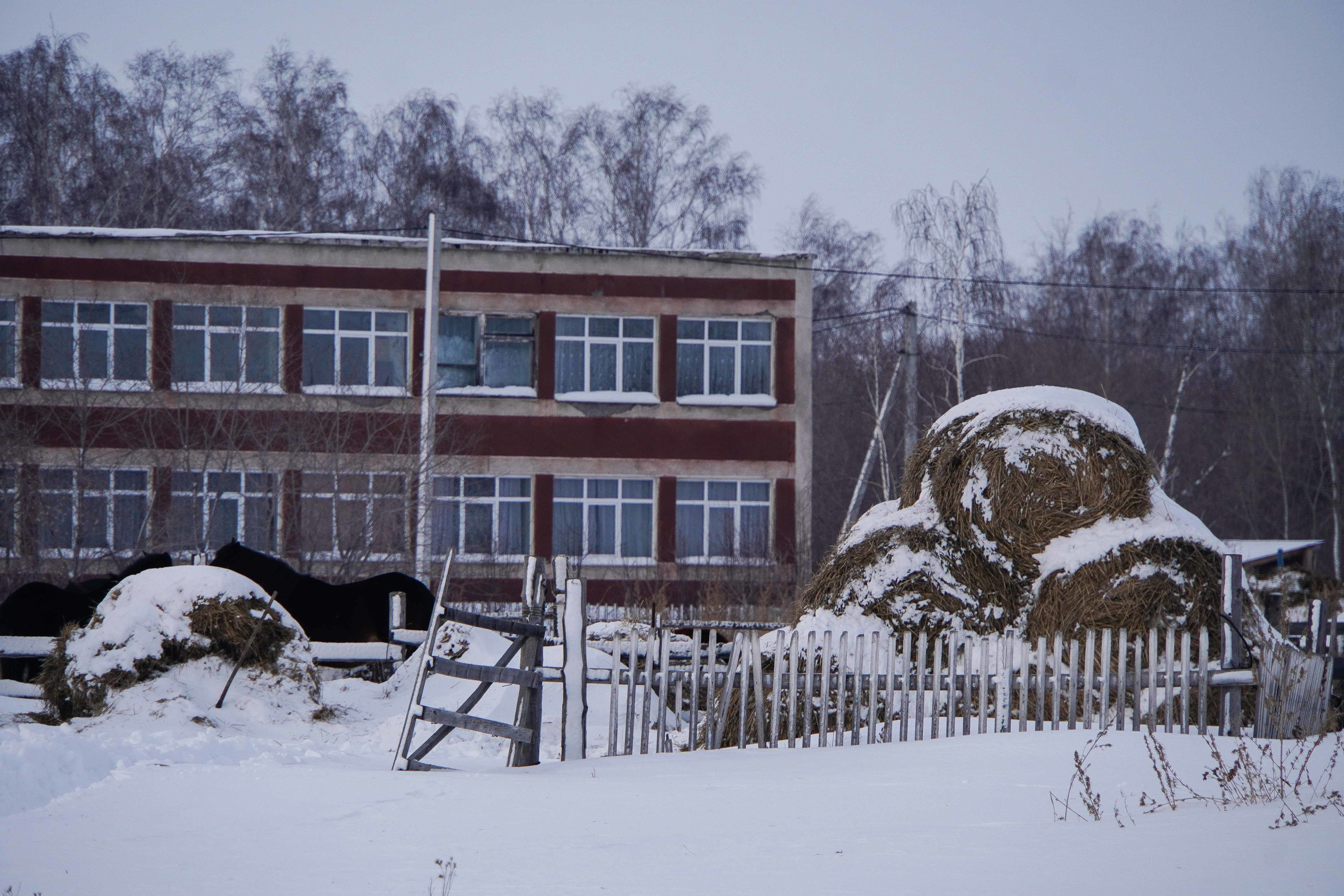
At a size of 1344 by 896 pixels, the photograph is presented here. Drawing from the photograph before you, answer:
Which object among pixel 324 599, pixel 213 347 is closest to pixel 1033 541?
pixel 324 599

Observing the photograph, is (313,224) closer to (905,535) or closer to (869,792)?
(905,535)

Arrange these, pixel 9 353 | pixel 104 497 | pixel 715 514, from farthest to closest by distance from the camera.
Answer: pixel 715 514
pixel 9 353
pixel 104 497

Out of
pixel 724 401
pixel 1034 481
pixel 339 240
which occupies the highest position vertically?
pixel 339 240

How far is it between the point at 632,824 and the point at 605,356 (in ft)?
70.4

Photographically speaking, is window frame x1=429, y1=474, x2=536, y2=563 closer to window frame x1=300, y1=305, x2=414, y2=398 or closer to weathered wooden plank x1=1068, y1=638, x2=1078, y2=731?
window frame x1=300, y1=305, x2=414, y2=398

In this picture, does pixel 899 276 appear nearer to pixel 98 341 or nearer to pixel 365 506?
pixel 365 506

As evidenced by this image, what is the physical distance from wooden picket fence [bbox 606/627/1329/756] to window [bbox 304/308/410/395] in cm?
1845

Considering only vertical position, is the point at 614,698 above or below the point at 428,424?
below

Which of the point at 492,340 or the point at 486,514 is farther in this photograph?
the point at 492,340

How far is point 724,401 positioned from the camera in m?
27.7

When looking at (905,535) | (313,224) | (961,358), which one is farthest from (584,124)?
(905,535)

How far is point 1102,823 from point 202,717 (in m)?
7.52

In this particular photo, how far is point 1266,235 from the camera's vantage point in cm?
4338

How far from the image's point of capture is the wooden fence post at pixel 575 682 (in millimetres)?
9398
